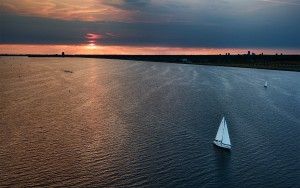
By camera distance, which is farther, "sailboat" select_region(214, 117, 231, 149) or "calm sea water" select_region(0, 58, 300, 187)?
"sailboat" select_region(214, 117, 231, 149)

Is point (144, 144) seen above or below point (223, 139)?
below

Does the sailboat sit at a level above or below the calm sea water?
above

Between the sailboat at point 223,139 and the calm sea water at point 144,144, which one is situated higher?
the sailboat at point 223,139

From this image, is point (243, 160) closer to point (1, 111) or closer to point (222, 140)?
point (222, 140)

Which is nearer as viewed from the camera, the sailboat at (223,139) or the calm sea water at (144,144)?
the calm sea water at (144,144)

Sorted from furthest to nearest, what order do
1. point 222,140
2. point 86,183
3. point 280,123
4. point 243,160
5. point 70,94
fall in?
1. point 70,94
2. point 280,123
3. point 222,140
4. point 243,160
5. point 86,183

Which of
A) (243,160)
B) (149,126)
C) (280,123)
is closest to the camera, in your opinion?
(243,160)

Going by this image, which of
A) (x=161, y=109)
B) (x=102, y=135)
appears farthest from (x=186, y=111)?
(x=102, y=135)

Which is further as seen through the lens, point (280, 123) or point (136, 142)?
point (280, 123)

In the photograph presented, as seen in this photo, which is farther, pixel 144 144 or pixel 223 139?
pixel 144 144
